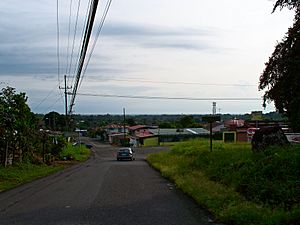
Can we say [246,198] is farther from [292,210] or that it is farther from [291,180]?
[292,210]

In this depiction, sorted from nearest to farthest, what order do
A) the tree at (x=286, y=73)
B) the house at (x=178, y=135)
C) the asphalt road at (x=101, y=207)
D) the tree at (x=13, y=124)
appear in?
the asphalt road at (x=101, y=207) → the tree at (x=286, y=73) → the tree at (x=13, y=124) → the house at (x=178, y=135)

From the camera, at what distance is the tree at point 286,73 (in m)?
19.4

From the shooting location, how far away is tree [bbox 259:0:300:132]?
19.4m

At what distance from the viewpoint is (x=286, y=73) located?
21359 mm

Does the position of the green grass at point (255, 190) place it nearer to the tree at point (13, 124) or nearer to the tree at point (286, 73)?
the tree at point (286, 73)

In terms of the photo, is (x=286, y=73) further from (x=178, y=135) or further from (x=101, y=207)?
(x=178, y=135)

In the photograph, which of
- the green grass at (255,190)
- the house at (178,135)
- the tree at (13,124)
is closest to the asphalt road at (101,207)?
the green grass at (255,190)

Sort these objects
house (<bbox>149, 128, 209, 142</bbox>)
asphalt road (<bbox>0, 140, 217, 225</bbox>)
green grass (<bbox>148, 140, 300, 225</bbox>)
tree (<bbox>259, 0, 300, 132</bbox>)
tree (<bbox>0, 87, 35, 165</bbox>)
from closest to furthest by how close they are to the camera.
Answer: green grass (<bbox>148, 140, 300, 225</bbox>) < asphalt road (<bbox>0, 140, 217, 225</bbox>) < tree (<bbox>259, 0, 300, 132</bbox>) < tree (<bbox>0, 87, 35, 165</bbox>) < house (<bbox>149, 128, 209, 142</bbox>)

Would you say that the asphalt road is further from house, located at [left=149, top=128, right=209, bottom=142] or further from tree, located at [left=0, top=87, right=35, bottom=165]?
house, located at [left=149, top=128, right=209, bottom=142]

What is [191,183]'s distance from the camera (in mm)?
17891

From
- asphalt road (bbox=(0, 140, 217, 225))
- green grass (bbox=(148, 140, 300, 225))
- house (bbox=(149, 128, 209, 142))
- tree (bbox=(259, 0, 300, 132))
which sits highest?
tree (bbox=(259, 0, 300, 132))

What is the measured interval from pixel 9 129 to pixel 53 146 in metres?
19.4

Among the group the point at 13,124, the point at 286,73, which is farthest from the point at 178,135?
the point at 286,73

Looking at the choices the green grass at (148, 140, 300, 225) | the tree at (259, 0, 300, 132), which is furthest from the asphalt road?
the tree at (259, 0, 300, 132)
